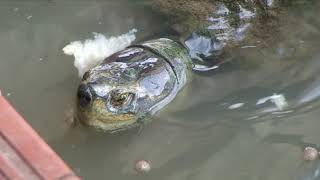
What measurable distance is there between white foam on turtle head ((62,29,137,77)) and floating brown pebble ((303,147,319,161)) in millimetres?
987

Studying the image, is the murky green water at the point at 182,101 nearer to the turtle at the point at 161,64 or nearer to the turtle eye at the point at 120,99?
the turtle at the point at 161,64


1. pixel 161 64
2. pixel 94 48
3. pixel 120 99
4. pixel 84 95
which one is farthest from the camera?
pixel 94 48

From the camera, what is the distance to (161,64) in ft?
9.48

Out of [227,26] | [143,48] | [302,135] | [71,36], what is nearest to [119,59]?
[143,48]

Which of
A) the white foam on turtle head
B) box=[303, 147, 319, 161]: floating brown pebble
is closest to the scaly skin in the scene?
the white foam on turtle head

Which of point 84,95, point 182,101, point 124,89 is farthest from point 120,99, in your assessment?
point 182,101

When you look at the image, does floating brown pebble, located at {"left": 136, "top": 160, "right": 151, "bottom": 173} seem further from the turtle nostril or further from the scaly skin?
the turtle nostril

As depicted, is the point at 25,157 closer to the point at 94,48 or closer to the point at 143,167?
the point at 143,167

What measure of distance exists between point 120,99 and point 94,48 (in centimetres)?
50

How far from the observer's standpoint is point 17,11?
3193 mm

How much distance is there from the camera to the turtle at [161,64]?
2611 mm

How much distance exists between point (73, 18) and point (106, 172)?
93cm

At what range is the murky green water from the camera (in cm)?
272

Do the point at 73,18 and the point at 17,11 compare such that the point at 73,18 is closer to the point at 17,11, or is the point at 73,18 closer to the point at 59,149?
the point at 17,11
